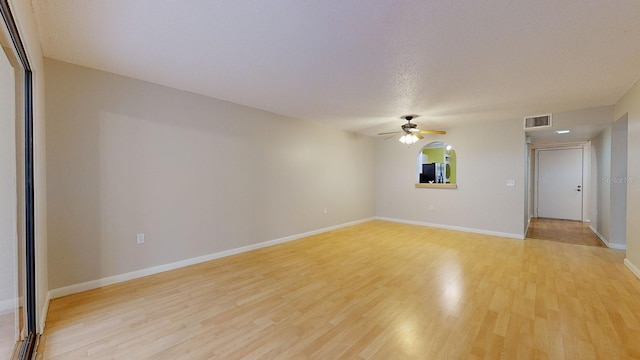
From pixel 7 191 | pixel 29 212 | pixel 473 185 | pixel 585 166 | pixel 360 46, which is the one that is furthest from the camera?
pixel 585 166

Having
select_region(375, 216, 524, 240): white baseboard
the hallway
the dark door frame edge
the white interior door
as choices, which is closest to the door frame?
the white interior door

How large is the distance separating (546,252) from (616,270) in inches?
33.5

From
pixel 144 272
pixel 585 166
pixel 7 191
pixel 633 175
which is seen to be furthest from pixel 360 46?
pixel 585 166

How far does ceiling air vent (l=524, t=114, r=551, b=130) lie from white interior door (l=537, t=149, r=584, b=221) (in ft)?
11.6

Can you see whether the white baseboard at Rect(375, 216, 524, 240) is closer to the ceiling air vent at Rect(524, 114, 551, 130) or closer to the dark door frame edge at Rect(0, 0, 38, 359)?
the ceiling air vent at Rect(524, 114, 551, 130)

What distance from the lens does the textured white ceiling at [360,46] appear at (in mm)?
1787

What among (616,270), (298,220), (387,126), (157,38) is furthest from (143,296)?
(616,270)

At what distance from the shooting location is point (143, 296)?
2.57m

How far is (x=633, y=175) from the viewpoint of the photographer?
325cm

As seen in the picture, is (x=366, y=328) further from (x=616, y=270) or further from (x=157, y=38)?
(x=616, y=270)

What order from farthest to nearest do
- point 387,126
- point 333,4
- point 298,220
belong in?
1. point 387,126
2. point 298,220
3. point 333,4

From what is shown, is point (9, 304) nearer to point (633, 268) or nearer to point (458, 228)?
point (633, 268)

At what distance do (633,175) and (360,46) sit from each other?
12.7 feet

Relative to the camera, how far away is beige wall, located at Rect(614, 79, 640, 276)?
10.2 ft
